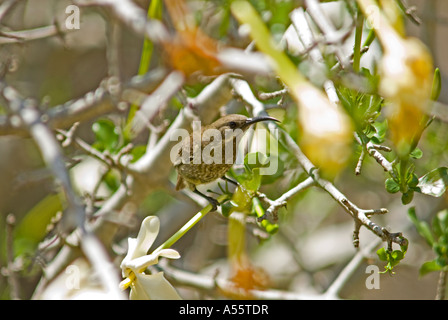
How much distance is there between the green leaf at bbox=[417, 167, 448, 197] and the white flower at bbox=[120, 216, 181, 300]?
0.50 metres

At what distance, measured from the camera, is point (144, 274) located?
1.02 metres

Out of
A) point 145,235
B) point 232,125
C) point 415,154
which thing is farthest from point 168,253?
point 232,125

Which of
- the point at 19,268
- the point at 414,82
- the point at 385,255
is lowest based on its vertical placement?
the point at 19,268

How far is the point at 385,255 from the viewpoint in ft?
3.79

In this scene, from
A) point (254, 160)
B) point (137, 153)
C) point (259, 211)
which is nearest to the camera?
point (259, 211)

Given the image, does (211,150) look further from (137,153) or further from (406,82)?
(406,82)

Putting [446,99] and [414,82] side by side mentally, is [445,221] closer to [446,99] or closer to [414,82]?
[446,99]

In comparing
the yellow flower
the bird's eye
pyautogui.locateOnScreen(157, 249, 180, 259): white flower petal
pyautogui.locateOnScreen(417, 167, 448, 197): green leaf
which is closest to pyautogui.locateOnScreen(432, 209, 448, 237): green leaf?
pyautogui.locateOnScreen(417, 167, 448, 197): green leaf

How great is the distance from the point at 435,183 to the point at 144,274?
1.92 feet

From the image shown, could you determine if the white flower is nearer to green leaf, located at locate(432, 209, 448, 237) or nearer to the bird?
the bird

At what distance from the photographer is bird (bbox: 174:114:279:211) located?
1627mm

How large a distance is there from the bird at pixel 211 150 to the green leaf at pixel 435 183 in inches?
23.6

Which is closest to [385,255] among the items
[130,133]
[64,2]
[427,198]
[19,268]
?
[130,133]
